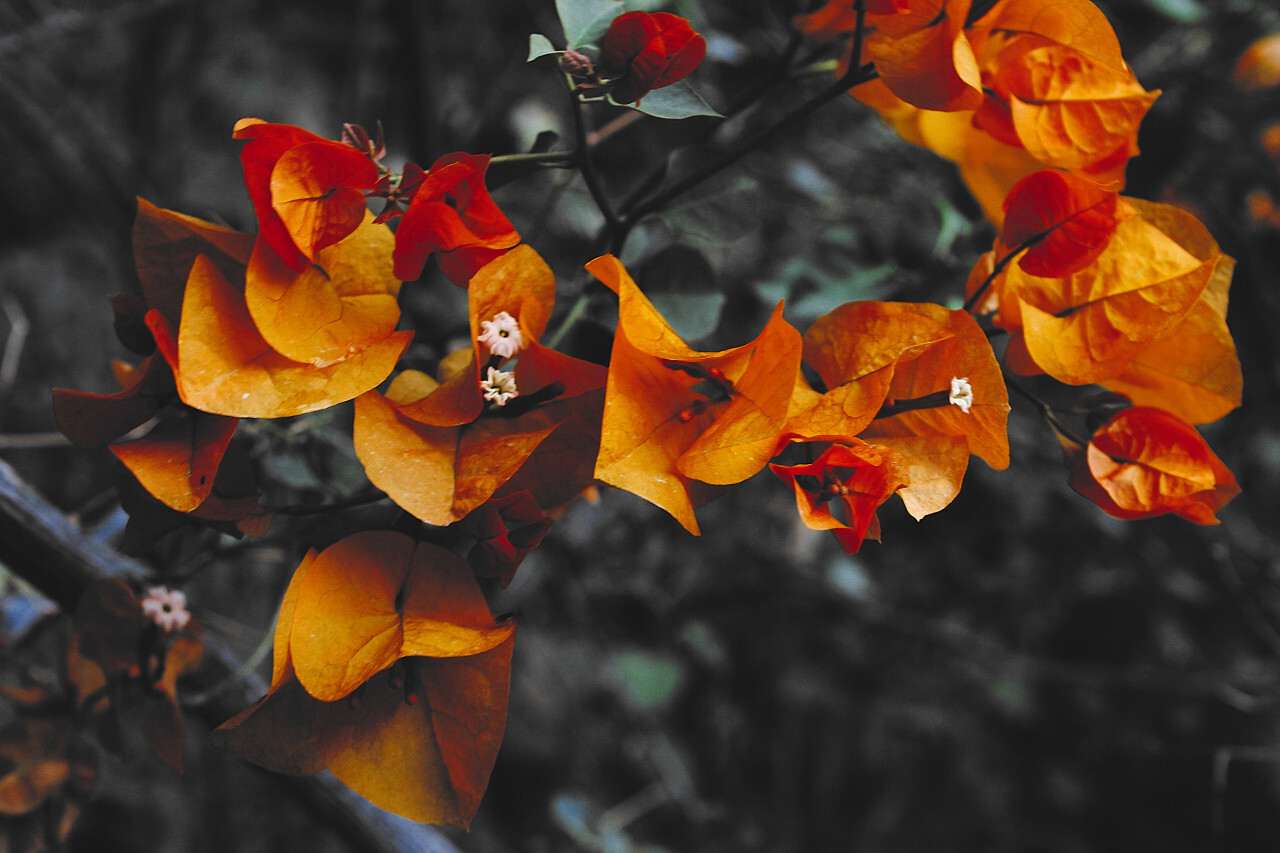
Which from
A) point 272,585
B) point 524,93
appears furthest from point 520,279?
point 272,585

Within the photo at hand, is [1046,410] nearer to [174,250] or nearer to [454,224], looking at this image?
[454,224]

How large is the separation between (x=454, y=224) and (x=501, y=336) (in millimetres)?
57

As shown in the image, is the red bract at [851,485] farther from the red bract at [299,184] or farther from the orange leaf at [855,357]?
the red bract at [299,184]

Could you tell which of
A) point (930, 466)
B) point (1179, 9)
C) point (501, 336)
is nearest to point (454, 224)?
point (501, 336)

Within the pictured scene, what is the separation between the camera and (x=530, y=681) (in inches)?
59.7

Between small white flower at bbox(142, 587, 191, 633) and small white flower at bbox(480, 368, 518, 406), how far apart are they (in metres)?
0.29

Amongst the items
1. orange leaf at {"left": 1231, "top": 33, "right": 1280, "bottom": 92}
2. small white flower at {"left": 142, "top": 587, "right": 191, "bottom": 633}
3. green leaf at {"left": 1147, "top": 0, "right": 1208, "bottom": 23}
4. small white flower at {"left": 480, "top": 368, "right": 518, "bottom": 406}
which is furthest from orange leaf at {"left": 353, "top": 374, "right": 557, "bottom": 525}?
orange leaf at {"left": 1231, "top": 33, "right": 1280, "bottom": 92}

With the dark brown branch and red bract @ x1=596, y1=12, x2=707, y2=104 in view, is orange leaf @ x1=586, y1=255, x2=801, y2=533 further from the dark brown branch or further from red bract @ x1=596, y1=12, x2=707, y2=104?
the dark brown branch

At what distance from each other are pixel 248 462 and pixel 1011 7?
1.65 ft

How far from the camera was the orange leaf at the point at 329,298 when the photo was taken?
1.19 ft

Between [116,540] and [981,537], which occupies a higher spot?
[116,540]

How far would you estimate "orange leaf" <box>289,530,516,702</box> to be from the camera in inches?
13.9

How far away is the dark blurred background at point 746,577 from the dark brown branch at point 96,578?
52cm

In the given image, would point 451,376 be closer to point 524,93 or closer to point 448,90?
point 524,93
